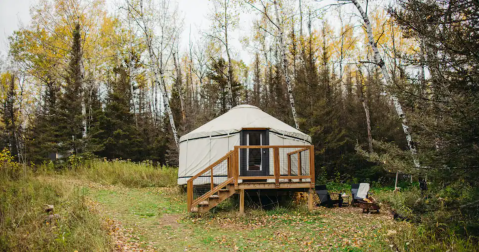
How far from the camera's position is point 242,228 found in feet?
18.6

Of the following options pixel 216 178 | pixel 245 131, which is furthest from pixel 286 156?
pixel 216 178

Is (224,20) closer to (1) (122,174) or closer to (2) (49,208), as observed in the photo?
(1) (122,174)

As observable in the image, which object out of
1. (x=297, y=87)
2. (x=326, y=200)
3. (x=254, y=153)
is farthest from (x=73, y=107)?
(x=326, y=200)

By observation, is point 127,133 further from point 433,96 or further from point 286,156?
point 433,96

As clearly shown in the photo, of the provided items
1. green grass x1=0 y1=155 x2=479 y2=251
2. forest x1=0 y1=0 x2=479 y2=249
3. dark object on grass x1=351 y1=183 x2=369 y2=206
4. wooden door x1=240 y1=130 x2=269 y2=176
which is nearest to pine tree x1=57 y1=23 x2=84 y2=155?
forest x1=0 y1=0 x2=479 y2=249

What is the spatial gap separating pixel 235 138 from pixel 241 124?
1.34 ft

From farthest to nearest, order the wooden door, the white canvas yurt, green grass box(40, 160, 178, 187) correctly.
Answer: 1. green grass box(40, 160, 178, 187)
2. the white canvas yurt
3. the wooden door

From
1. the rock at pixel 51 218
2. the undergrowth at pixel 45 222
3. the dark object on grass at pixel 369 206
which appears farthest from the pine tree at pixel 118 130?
the dark object on grass at pixel 369 206

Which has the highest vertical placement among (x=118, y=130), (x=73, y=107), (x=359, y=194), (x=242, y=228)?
(x=73, y=107)

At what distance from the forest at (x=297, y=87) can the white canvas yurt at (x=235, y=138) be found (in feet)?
7.66

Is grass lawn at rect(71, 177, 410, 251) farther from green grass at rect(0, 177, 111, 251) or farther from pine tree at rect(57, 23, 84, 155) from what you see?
pine tree at rect(57, 23, 84, 155)

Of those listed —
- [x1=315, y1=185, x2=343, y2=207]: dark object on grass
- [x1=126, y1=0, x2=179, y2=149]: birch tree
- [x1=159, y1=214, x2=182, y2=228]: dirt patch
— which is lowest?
[x1=159, y1=214, x2=182, y2=228]: dirt patch

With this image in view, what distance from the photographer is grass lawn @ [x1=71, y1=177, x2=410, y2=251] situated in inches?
178

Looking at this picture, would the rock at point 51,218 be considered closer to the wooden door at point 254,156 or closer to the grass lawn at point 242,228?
the grass lawn at point 242,228
